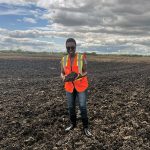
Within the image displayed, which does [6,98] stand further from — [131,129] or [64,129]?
[131,129]

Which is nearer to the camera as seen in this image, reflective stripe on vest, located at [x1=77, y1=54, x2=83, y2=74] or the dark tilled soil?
the dark tilled soil

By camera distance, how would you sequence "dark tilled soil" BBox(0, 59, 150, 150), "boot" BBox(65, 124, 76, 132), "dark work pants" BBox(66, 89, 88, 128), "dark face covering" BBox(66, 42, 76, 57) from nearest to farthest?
"dark tilled soil" BBox(0, 59, 150, 150) < "dark face covering" BBox(66, 42, 76, 57) < "dark work pants" BBox(66, 89, 88, 128) < "boot" BBox(65, 124, 76, 132)

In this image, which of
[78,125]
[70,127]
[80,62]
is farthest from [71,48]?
[78,125]

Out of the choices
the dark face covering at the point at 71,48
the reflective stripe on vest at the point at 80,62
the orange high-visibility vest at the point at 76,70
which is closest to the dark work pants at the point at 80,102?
the orange high-visibility vest at the point at 76,70

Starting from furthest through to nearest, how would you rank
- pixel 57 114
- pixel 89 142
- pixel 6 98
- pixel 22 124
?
pixel 6 98, pixel 57 114, pixel 22 124, pixel 89 142

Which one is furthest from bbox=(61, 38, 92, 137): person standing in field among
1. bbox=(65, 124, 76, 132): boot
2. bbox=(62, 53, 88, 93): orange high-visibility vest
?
bbox=(65, 124, 76, 132): boot

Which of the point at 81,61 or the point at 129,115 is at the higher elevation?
the point at 81,61

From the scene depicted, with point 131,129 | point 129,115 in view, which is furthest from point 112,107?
point 131,129

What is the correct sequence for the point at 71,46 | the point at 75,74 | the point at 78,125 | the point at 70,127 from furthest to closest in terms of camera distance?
the point at 78,125 < the point at 70,127 < the point at 75,74 < the point at 71,46

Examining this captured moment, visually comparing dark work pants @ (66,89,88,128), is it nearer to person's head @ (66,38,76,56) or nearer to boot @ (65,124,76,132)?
boot @ (65,124,76,132)

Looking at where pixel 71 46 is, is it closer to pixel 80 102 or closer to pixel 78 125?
pixel 80 102

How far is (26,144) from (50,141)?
720mm

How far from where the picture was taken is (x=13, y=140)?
1091cm

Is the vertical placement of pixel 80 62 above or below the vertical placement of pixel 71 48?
below
